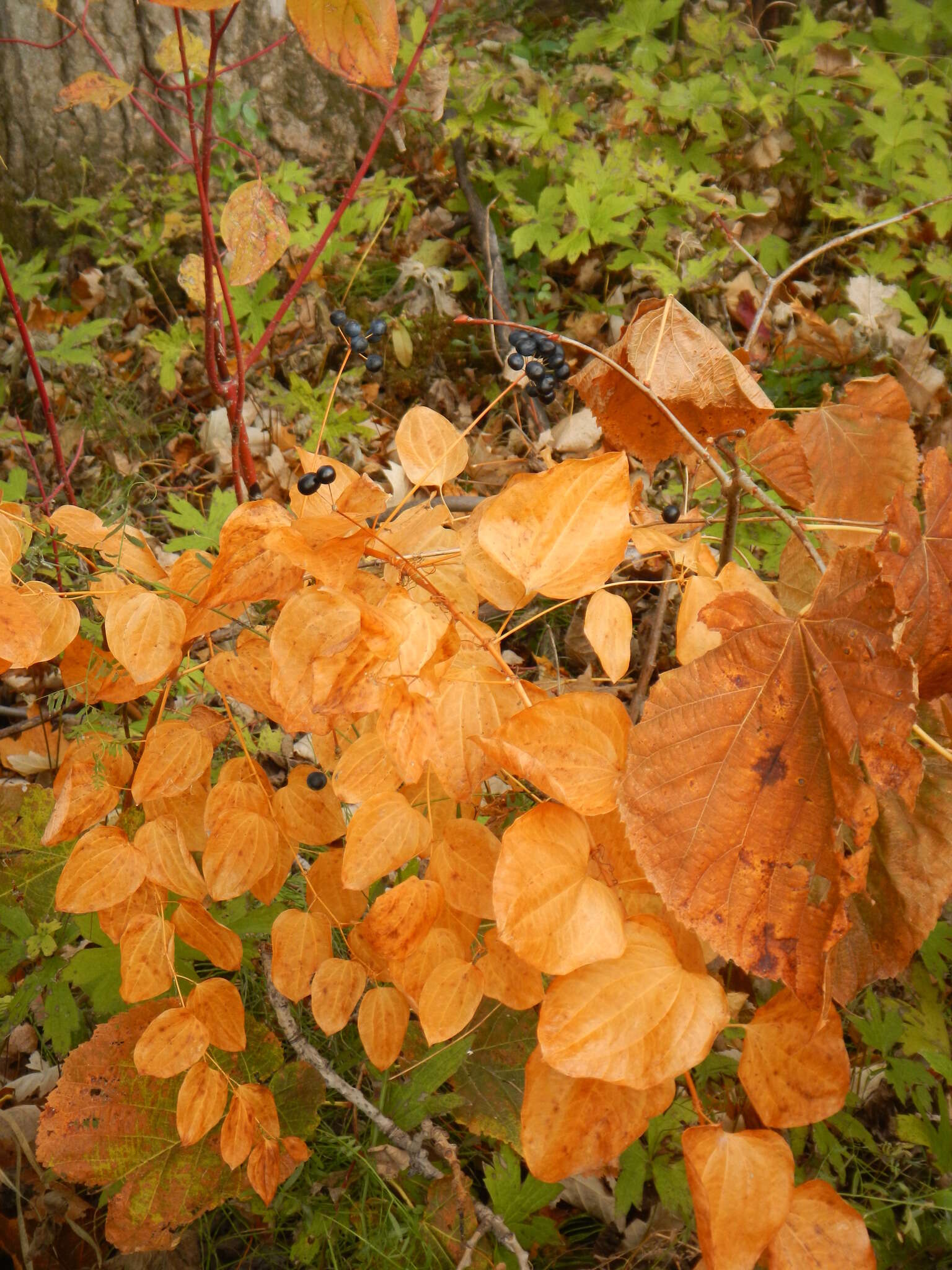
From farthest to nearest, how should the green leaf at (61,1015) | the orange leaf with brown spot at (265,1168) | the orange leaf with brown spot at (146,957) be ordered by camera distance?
the green leaf at (61,1015), the orange leaf with brown spot at (265,1168), the orange leaf with brown spot at (146,957)

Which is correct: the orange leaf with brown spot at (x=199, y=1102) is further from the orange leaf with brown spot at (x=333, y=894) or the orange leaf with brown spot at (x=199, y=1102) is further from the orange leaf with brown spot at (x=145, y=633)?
the orange leaf with brown spot at (x=145, y=633)

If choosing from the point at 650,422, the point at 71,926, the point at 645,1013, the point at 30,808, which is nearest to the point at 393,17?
the point at 650,422

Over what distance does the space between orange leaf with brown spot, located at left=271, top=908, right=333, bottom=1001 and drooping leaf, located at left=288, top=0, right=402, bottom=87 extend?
2.91 ft

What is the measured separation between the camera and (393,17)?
85cm

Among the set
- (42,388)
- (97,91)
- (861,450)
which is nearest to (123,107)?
(97,91)

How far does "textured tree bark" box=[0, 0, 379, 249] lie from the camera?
9.96 ft

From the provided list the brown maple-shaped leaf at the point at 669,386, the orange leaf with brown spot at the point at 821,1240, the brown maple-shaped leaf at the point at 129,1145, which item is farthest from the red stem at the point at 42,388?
the orange leaf with brown spot at the point at 821,1240

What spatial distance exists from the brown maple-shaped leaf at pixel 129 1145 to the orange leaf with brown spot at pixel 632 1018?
2.28 feet

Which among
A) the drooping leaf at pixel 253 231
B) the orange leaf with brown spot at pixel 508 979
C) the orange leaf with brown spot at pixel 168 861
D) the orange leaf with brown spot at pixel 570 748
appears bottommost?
the orange leaf with brown spot at pixel 508 979

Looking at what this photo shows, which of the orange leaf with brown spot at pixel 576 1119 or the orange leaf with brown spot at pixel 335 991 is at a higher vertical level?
the orange leaf with brown spot at pixel 576 1119

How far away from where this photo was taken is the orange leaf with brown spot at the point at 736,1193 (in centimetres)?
72

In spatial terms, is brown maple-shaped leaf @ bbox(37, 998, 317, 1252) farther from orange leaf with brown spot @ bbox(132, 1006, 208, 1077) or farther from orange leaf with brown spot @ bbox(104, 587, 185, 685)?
orange leaf with brown spot @ bbox(104, 587, 185, 685)

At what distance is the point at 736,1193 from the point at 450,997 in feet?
0.98

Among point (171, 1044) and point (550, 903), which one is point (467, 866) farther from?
point (171, 1044)
